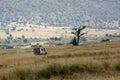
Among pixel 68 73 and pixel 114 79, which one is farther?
pixel 68 73

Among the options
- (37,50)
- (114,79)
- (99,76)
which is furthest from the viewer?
(37,50)

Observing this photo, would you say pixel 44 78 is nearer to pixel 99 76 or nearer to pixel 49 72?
pixel 49 72

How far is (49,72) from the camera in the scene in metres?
22.2

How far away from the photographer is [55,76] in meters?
21.8

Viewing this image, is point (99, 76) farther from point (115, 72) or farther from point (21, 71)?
point (21, 71)

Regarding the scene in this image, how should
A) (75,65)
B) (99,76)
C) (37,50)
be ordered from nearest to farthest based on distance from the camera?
(99,76), (75,65), (37,50)

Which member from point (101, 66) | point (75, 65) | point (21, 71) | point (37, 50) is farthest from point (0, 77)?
point (37, 50)

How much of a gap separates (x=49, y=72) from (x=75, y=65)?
1.62 meters

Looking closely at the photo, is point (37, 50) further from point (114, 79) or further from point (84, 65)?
point (114, 79)

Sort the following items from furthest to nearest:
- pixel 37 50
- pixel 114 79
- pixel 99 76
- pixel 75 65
A: 1. pixel 37 50
2. pixel 75 65
3. pixel 99 76
4. pixel 114 79

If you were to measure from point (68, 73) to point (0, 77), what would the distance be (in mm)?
3708

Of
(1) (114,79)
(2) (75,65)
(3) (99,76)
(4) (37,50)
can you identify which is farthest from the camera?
(4) (37,50)

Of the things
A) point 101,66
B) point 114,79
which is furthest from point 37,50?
point 114,79

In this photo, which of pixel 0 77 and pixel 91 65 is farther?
pixel 91 65
